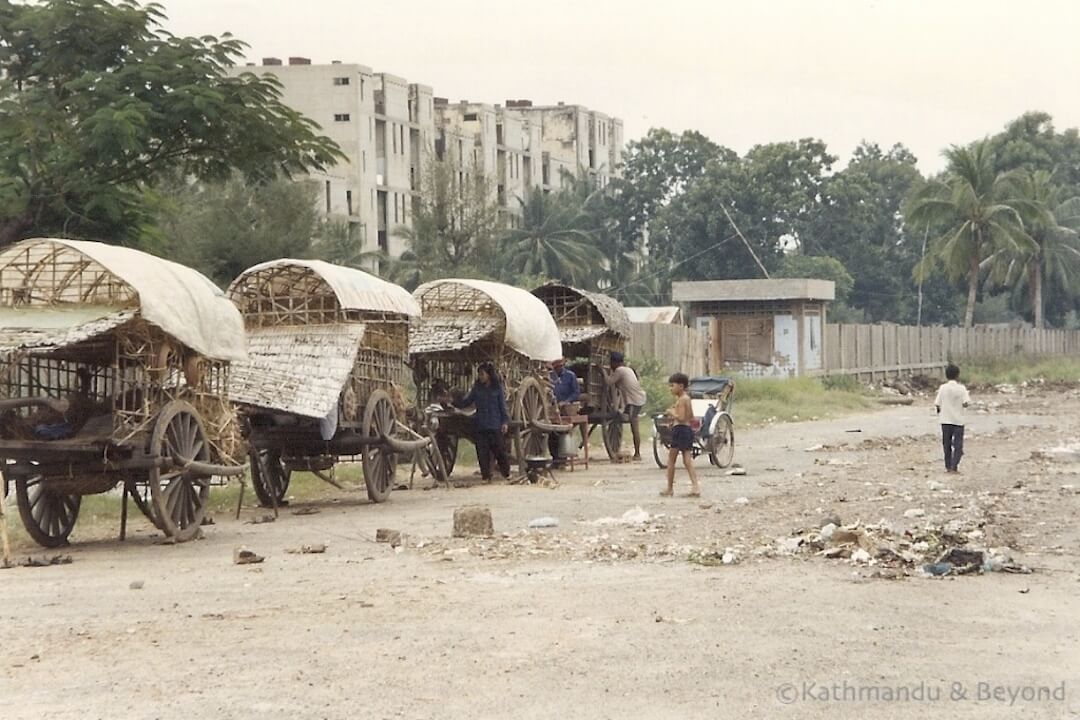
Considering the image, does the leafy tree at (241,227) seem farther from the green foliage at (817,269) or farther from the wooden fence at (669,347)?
the green foliage at (817,269)

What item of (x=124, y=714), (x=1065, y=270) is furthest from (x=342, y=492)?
(x=1065, y=270)

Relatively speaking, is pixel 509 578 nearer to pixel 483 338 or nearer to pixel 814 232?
pixel 483 338

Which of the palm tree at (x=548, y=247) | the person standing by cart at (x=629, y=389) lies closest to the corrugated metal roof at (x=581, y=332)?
the person standing by cart at (x=629, y=389)

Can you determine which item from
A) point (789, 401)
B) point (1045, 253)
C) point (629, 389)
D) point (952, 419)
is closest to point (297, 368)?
point (952, 419)

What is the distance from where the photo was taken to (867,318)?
272 ft

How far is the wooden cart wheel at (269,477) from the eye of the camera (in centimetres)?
1781

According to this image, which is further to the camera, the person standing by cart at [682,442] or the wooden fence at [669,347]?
the wooden fence at [669,347]

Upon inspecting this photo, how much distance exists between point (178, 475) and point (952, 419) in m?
10.3

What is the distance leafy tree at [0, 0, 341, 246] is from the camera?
21469 mm

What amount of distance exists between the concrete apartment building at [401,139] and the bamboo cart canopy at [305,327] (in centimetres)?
3865

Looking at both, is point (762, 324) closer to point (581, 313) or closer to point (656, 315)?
point (656, 315)

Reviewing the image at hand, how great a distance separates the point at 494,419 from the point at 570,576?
935cm

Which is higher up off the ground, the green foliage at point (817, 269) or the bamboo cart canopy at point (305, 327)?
the green foliage at point (817, 269)

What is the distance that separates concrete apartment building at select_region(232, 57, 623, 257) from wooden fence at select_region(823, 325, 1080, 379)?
14347 millimetres
